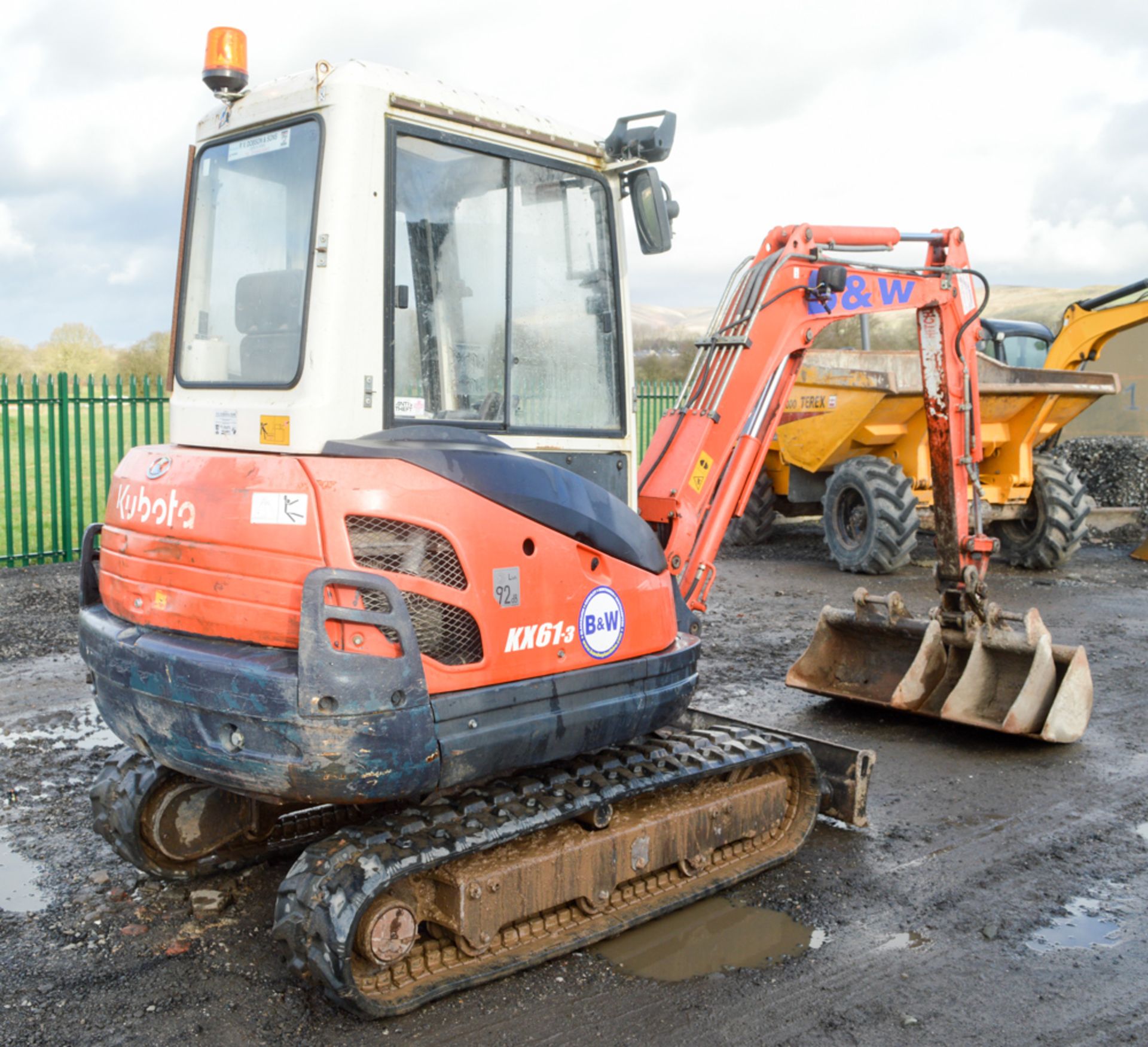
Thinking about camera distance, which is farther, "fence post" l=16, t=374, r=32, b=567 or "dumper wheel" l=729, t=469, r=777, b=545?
"dumper wheel" l=729, t=469, r=777, b=545

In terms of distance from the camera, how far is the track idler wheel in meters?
4.02

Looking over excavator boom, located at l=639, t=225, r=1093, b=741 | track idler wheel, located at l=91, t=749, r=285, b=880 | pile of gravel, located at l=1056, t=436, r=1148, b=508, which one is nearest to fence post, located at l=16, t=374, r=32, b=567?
track idler wheel, located at l=91, t=749, r=285, b=880

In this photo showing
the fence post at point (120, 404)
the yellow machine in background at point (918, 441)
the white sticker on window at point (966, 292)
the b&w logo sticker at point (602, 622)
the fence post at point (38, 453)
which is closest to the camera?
the b&w logo sticker at point (602, 622)

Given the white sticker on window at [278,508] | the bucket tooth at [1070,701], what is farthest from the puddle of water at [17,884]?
the bucket tooth at [1070,701]

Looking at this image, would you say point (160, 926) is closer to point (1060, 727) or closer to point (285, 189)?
point (285, 189)

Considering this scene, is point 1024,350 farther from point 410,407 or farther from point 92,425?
point 410,407

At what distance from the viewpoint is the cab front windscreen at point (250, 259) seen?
11.5 ft

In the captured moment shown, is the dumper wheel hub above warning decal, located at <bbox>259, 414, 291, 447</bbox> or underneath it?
underneath

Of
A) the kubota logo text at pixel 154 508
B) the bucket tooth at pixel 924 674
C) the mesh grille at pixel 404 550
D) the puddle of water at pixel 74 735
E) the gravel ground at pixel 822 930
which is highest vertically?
the kubota logo text at pixel 154 508

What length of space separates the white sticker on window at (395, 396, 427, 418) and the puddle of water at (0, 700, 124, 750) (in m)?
3.04

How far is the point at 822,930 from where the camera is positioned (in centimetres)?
389

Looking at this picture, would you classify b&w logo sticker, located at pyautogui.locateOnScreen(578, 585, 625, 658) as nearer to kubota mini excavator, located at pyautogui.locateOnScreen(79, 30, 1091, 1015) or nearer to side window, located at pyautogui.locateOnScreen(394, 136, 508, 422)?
kubota mini excavator, located at pyautogui.locateOnScreen(79, 30, 1091, 1015)

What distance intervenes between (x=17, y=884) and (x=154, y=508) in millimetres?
1648

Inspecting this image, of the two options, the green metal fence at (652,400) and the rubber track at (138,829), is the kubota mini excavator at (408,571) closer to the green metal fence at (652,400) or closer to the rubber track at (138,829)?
the rubber track at (138,829)
